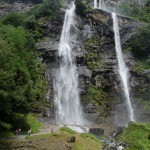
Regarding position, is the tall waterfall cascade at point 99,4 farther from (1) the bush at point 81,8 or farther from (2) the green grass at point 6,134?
(2) the green grass at point 6,134

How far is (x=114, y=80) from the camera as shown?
4197cm

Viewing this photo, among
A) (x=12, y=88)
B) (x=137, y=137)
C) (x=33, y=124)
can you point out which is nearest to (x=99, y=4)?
(x=33, y=124)

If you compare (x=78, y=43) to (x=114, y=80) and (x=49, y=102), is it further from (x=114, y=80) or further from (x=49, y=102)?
(x=49, y=102)

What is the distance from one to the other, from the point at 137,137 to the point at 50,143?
732 centimetres

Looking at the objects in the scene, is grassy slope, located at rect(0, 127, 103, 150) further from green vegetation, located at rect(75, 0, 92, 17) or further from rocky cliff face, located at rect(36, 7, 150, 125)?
green vegetation, located at rect(75, 0, 92, 17)

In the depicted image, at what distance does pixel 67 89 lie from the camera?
40000mm

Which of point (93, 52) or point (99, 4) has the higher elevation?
point (99, 4)

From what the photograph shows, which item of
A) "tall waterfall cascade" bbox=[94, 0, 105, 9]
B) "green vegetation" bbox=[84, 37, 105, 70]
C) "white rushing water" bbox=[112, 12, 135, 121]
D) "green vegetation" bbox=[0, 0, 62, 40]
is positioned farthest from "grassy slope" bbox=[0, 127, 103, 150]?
"tall waterfall cascade" bbox=[94, 0, 105, 9]

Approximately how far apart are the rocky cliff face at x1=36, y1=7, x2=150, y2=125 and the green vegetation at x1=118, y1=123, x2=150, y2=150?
30.1ft

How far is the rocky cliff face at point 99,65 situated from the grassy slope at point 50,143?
10979mm

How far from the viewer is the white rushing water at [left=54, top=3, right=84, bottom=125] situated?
3694 cm

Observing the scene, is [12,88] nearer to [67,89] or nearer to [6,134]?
[6,134]

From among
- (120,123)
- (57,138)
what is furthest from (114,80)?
(57,138)

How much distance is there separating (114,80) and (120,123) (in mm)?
6978
